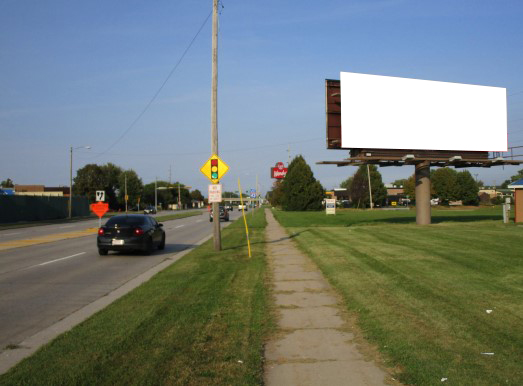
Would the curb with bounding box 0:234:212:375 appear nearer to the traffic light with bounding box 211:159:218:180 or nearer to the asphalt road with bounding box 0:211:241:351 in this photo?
the asphalt road with bounding box 0:211:241:351

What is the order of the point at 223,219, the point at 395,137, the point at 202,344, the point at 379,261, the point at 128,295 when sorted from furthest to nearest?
1. the point at 223,219
2. the point at 395,137
3. the point at 379,261
4. the point at 128,295
5. the point at 202,344

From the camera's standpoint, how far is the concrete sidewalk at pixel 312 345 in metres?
5.10

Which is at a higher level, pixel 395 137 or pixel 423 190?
pixel 395 137

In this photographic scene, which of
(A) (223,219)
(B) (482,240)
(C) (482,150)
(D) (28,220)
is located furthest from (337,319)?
(D) (28,220)

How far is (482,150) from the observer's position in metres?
31.0

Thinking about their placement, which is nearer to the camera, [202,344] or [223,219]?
[202,344]

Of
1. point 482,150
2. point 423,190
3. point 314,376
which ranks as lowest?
point 314,376

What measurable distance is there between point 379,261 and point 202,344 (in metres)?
8.03

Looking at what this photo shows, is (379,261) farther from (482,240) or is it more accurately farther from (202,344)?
(202,344)

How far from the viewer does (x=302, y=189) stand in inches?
3113

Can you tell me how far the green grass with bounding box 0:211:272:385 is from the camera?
500 centimetres

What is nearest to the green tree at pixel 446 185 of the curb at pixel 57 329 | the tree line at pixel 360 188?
the tree line at pixel 360 188

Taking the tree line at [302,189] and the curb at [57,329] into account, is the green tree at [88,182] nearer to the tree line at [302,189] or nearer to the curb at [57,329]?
the tree line at [302,189]

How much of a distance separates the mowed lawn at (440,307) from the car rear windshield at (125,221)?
6.62m
